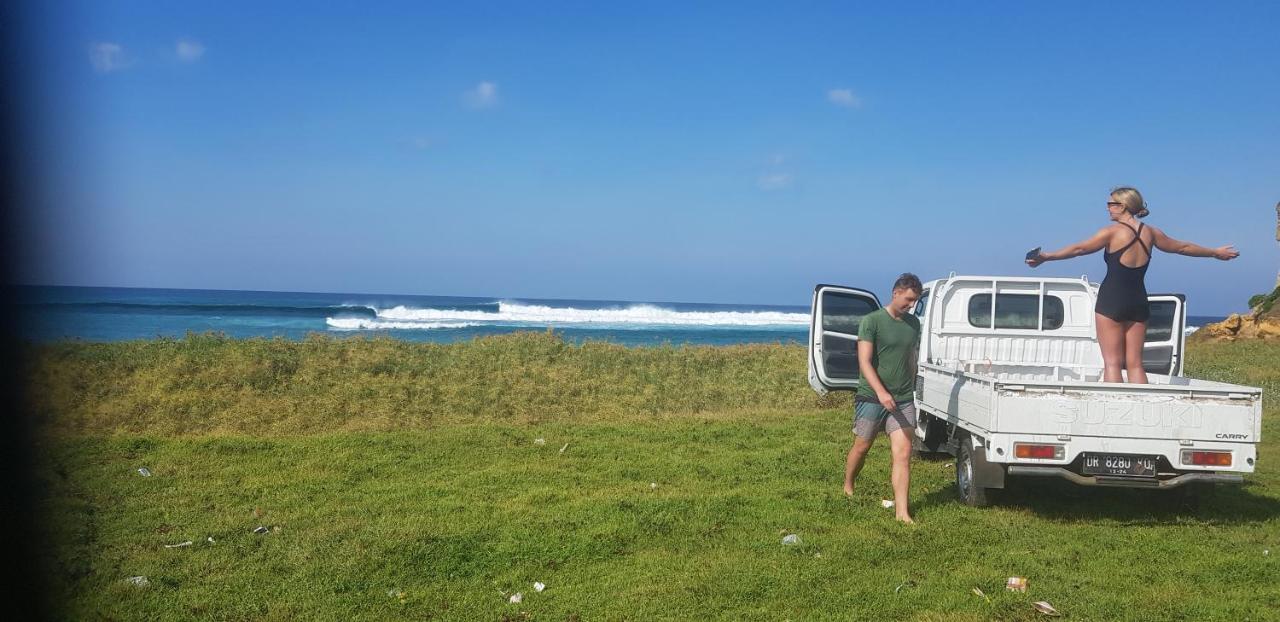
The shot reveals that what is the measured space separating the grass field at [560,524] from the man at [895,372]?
1.46ft

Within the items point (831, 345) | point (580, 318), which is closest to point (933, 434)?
point (831, 345)

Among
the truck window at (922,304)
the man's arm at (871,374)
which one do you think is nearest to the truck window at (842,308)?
the truck window at (922,304)

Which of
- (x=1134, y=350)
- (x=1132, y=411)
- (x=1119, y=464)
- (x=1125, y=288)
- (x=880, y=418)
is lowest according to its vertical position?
(x=1119, y=464)

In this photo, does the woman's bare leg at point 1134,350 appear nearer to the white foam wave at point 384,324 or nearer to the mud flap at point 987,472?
the mud flap at point 987,472

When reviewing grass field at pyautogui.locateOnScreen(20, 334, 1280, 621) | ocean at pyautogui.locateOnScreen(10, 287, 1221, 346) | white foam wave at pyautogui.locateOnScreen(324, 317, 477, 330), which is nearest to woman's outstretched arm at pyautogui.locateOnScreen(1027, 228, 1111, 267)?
grass field at pyautogui.locateOnScreen(20, 334, 1280, 621)

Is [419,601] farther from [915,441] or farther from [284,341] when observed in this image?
[284,341]

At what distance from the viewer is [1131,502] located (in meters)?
7.87

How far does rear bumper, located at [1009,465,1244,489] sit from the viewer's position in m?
6.59

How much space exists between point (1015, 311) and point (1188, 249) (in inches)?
102

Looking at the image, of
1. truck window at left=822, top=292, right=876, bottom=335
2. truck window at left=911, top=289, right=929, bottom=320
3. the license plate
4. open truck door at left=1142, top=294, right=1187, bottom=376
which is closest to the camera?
the license plate

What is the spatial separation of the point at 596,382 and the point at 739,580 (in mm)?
11255

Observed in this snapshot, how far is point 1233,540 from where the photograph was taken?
6.40 metres

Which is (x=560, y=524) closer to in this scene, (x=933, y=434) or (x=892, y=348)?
(x=892, y=348)

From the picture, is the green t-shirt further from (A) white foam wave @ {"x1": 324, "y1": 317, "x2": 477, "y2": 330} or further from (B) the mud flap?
(A) white foam wave @ {"x1": 324, "y1": 317, "x2": 477, "y2": 330}
